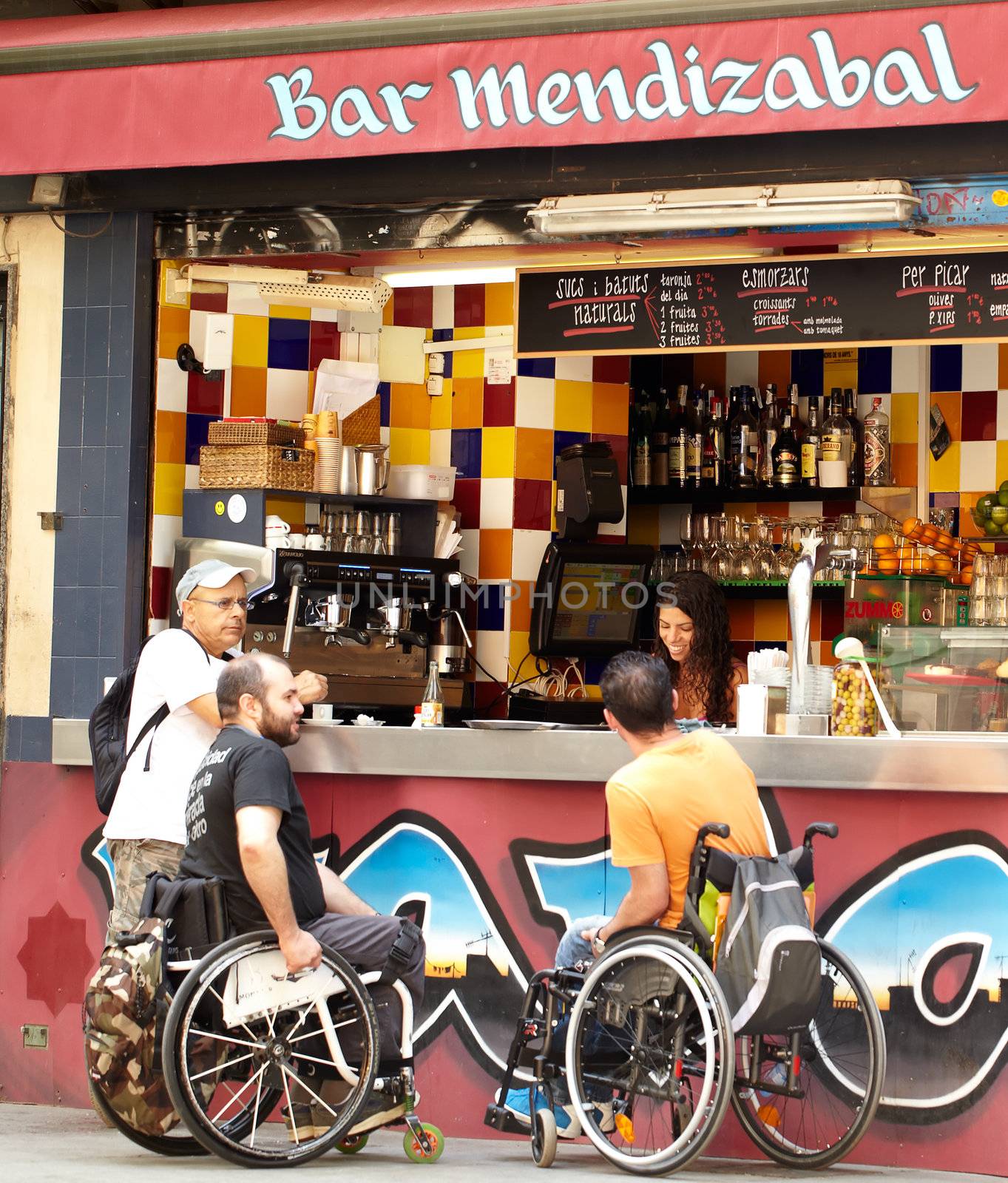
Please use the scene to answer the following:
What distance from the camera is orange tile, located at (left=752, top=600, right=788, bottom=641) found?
8883 mm

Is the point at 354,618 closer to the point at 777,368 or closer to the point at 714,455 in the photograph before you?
the point at 714,455

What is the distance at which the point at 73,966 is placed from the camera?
6.05 meters

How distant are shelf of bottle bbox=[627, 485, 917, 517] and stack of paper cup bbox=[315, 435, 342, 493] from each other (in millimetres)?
1980

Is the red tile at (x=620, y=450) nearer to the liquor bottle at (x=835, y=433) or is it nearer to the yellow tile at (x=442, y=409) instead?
the yellow tile at (x=442, y=409)

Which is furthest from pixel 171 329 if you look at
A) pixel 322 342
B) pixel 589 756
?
pixel 589 756

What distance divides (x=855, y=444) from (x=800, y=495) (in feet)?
1.22

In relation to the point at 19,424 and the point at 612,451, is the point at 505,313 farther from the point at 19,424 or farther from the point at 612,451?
the point at 19,424

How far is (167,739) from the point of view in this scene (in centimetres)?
532

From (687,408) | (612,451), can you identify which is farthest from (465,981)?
(687,408)

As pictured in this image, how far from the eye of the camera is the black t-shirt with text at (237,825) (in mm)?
4574

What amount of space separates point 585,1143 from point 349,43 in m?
3.60

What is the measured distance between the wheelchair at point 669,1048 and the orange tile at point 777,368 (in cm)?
485

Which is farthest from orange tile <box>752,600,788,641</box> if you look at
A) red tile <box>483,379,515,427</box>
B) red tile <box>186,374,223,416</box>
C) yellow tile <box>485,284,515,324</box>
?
red tile <box>186,374,223,416</box>

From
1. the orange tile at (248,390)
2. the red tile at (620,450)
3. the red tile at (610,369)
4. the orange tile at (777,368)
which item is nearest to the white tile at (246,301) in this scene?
the orange tile at (248,390)
